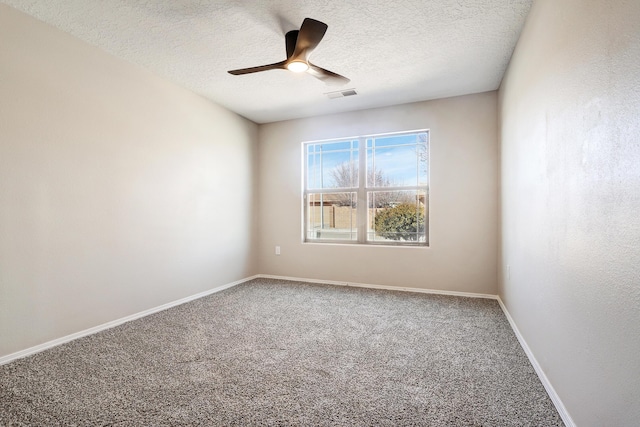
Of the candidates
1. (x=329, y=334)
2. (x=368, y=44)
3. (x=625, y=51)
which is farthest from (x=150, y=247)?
(x=625, y=51)

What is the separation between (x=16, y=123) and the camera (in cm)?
213

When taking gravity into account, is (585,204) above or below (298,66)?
below

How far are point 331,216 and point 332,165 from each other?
0.76 meters

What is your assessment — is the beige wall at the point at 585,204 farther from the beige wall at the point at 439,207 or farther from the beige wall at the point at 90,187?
the beige wall at the point at 90,187

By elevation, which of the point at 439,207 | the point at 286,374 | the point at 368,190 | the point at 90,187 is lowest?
the point at 286,374

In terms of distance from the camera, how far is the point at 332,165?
14.9ft

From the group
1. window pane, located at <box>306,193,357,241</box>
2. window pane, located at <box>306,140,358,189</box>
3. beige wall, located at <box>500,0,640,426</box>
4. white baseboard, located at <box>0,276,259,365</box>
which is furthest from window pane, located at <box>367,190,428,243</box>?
white baseboard, located at <box>0,276,259,365</box>

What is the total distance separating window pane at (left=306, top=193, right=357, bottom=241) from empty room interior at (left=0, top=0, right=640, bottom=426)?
0.11 ft

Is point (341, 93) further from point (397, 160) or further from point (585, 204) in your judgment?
point (585, 204)

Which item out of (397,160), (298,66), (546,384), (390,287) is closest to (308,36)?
(298,66)

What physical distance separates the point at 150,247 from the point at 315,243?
2.17m

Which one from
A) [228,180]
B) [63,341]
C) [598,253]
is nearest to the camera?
[598,253]

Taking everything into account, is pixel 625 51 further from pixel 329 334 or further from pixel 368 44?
pixel 329 334

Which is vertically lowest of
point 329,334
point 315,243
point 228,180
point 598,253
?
point 329,334
